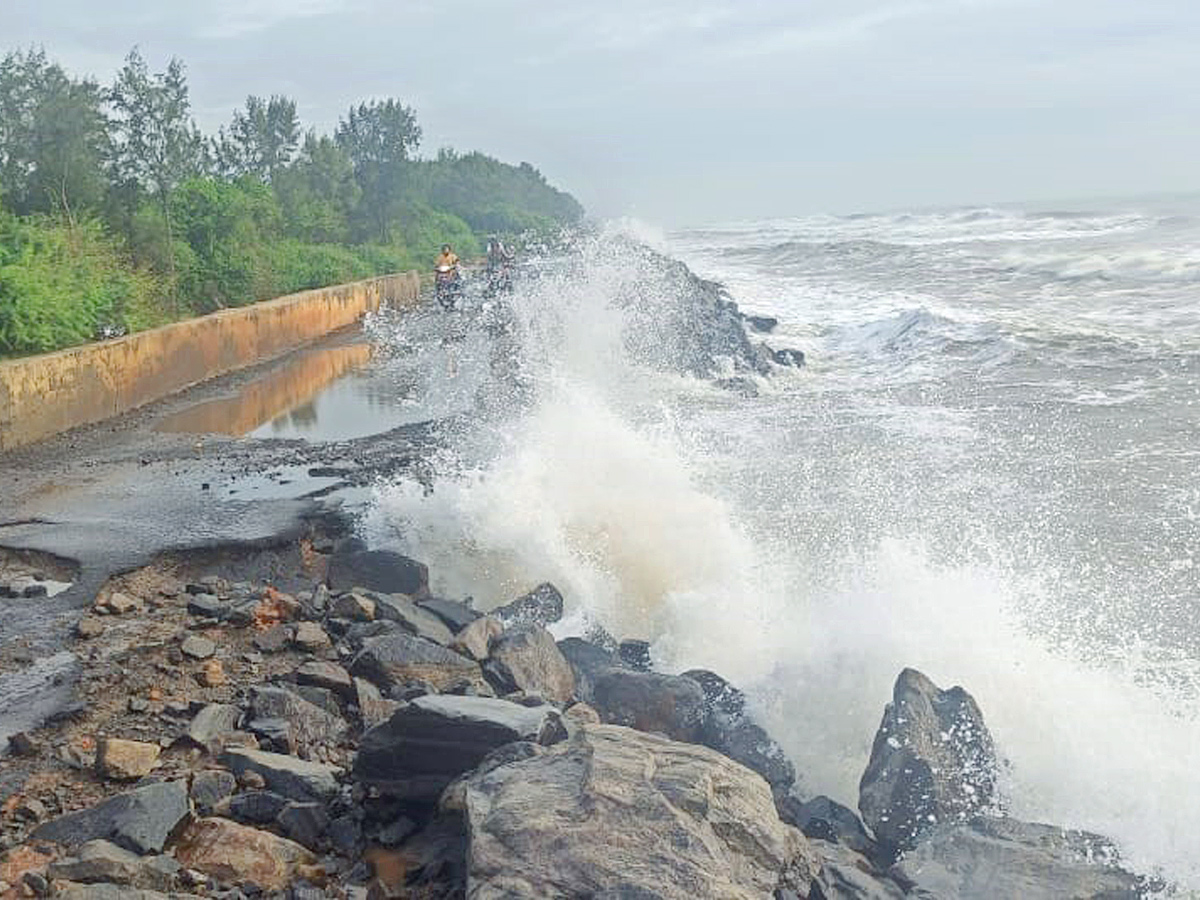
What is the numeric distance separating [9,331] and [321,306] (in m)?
12.1

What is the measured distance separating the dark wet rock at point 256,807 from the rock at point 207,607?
2.24m

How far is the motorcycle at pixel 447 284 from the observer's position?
26750 mm

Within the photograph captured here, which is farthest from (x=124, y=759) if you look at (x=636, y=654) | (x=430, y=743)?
(x=636, y=654)

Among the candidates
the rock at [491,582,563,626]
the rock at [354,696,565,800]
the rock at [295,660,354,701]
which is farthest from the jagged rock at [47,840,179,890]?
the rock at [491,582,563,626]

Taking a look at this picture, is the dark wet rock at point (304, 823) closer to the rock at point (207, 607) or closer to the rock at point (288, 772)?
the rock at point (288, 772)

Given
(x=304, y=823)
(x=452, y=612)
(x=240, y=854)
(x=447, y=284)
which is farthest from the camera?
(x=447, y=284)

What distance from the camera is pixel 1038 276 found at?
32781 millimetres

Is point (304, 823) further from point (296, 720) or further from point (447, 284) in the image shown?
point (447, 284)

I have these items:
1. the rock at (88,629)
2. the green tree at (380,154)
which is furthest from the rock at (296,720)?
the green tree at (380,154)

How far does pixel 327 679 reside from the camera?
511 centimetres

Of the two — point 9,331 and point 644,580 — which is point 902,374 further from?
point 9,331

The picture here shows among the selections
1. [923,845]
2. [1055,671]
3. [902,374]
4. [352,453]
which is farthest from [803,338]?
[923,845]

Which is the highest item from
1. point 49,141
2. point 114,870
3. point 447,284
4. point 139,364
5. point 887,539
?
point 49,141

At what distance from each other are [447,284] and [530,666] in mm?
22416
